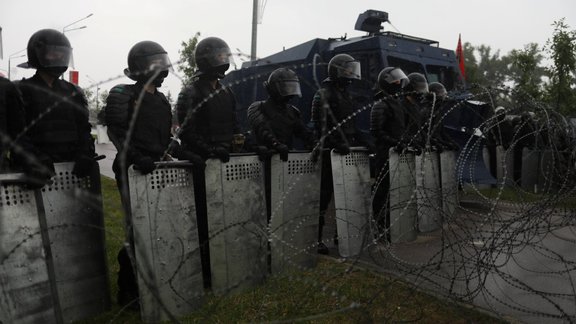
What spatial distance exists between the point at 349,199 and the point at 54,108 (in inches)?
107

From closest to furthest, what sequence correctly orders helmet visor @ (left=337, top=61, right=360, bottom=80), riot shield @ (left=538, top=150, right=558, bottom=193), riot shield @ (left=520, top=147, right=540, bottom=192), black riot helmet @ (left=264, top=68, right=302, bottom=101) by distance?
riot shield @ (left=538, top=150, right=558, bottom=193) < black riot helmet @ (left=264, top=68, right=302, bottom=101) < helmet visor @ (left=337, top=61, right=360, bottom=80) < riot shield @ (left=520, top=147, right=540, bottom=192)

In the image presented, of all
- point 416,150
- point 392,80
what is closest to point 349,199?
point 416,150

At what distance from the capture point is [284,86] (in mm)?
4625

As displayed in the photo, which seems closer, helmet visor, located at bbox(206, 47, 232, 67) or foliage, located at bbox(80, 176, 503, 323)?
foliage, located at bbox(80, 176, 503, 323)

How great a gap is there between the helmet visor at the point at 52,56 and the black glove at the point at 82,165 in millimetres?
740

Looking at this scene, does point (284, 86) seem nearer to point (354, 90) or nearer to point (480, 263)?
point (480, 263)

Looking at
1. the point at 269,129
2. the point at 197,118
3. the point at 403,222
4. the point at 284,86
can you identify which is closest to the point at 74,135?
the point at 197,118

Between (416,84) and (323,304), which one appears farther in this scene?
(416,84)

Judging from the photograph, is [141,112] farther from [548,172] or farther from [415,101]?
[548,172]

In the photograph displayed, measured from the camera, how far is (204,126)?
4.04 m

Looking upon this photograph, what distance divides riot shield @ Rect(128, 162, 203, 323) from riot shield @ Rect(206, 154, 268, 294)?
206 mm

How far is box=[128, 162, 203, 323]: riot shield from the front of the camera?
299 cm

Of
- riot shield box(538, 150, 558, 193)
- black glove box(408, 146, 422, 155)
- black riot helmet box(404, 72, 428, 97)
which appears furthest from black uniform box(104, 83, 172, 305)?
black riot helmet box(404, 72, 428, 97)

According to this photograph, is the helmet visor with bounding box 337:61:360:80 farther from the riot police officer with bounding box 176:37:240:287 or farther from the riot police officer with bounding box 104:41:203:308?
the riot police officer with bounding box 104:41:203:308
